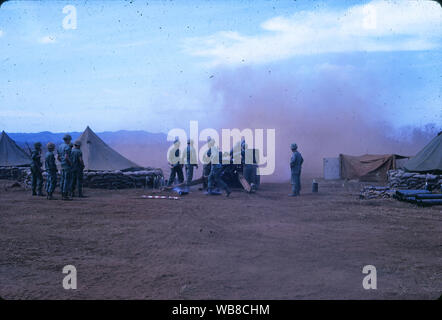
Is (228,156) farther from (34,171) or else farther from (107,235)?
(107,235)

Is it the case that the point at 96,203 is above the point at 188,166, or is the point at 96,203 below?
below

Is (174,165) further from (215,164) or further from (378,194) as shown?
(378,194)

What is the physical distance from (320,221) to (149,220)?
4.18m

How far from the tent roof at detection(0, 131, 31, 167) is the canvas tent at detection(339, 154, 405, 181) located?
1822 centimetres

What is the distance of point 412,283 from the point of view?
15.9 feet

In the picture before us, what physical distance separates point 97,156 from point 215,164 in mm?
5994

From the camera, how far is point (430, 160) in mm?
16688

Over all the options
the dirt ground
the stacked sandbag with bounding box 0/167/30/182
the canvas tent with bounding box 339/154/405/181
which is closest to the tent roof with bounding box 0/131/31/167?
the stacked sandbag with bounding box 0/167/30/182

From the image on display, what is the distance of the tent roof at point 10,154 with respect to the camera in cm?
2067

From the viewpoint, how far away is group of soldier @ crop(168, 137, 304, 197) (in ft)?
46.3

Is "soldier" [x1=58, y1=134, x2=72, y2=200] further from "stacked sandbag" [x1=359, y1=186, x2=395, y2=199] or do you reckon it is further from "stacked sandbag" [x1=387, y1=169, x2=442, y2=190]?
"stacked sandbag" [x1=387, y1=169, x2=442, y2=190]

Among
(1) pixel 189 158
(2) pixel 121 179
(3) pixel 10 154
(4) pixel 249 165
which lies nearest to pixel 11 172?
(3) pixel 10 154

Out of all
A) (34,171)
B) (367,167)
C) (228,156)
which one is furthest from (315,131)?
(34,171)

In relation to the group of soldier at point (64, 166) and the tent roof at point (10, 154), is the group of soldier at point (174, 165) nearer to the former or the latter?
the group of soldier at point (64, 166)
